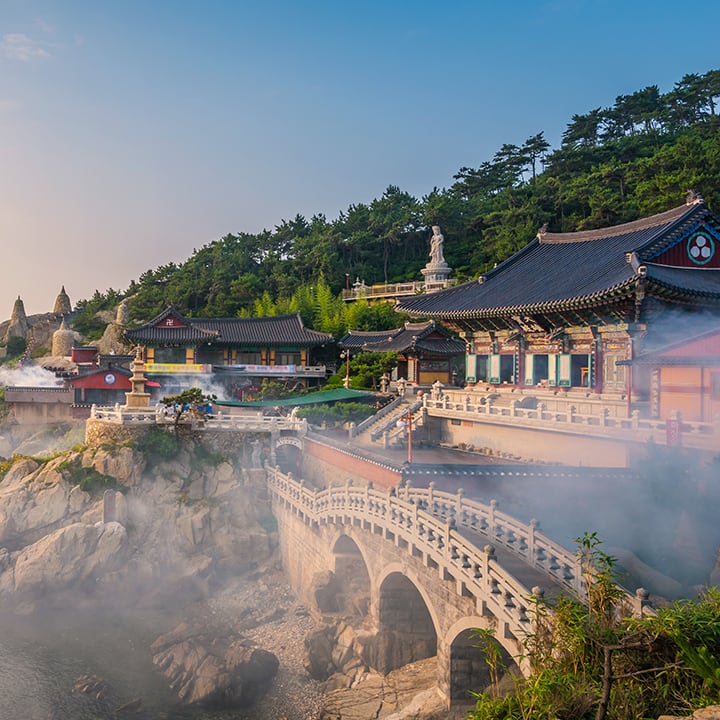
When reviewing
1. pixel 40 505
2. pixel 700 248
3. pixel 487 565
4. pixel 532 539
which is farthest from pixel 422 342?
pixel 487 565

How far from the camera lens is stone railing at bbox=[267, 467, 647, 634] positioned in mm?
13680

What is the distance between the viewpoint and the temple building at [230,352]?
55.4 m

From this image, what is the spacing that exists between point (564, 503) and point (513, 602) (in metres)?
8.84

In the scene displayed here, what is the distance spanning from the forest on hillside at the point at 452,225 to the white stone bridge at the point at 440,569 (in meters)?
40.0

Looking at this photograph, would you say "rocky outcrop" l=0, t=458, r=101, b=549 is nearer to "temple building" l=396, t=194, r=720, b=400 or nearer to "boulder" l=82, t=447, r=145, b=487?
"boulder" l=82, t=447, r=145, b=487

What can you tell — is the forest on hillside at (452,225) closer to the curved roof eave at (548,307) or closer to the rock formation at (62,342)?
the rock formation at (62,342)

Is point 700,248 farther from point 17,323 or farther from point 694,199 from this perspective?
point 17,323

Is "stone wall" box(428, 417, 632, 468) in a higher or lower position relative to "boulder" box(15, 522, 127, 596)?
higher

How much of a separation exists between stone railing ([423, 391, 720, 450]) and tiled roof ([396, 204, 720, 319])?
4.32 m

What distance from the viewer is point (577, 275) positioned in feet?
100

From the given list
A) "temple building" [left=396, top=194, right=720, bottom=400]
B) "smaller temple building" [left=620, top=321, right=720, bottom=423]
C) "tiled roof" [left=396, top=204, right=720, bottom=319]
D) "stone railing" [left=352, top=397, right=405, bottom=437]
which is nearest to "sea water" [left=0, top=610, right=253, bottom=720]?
"stone railing" [left=352, top=397, right=405, bottom=437]

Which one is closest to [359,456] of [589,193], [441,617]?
[441,617]

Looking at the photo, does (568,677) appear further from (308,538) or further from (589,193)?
(589,193)

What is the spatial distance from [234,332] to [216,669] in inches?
1535
